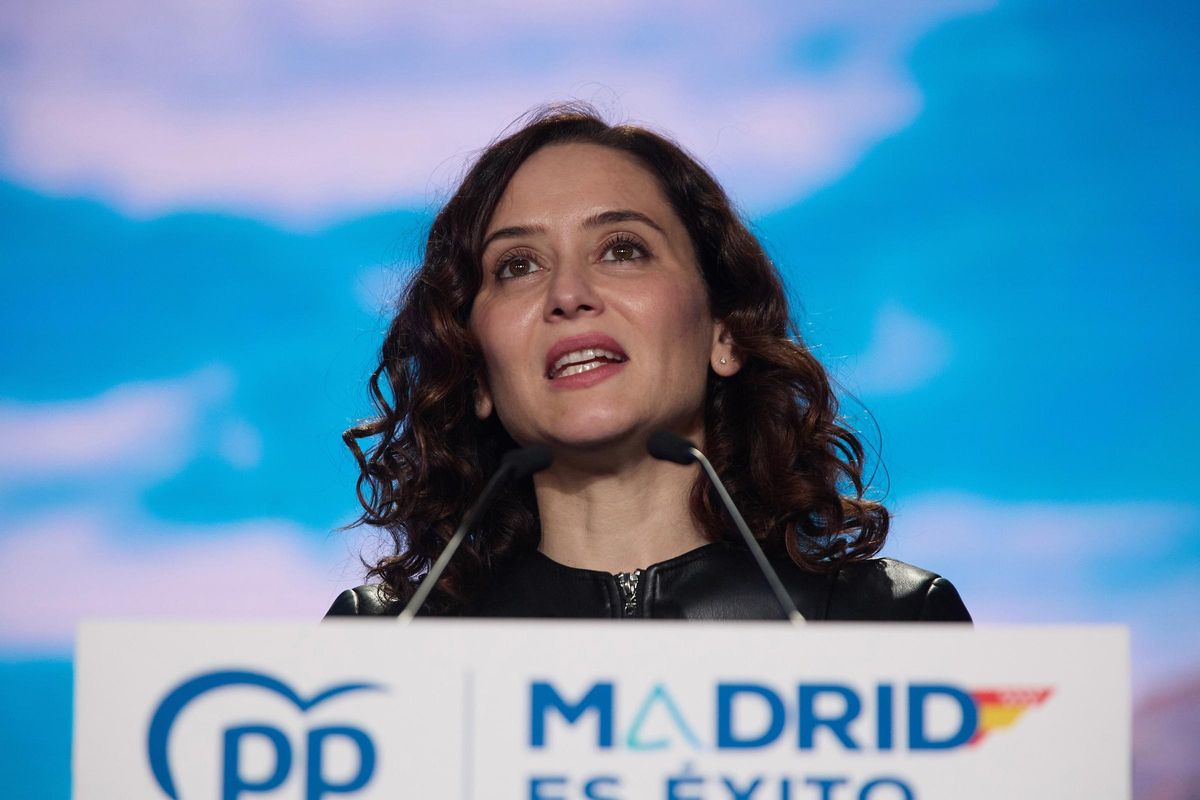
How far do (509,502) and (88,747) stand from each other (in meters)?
1.02

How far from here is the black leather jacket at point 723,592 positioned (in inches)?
69.1

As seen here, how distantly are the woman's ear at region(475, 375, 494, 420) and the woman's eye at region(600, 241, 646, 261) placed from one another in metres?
0.29

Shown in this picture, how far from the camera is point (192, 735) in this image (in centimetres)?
102

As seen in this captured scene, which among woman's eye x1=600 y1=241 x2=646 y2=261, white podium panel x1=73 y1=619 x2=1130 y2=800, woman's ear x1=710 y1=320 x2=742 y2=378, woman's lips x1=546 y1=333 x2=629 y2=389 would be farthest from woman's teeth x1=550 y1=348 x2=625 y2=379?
white podium panel x1=73 y1=619 x2=1130 y2=800

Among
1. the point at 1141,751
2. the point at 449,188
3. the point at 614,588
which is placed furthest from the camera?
the point at 1141,751

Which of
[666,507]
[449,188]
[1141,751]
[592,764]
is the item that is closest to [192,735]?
[592,764]

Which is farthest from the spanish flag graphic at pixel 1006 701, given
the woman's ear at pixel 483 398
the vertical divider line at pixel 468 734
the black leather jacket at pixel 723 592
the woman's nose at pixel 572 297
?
the woman's ear at pixel 483 398

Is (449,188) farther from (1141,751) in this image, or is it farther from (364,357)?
(1141,751)

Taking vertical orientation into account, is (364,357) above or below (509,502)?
above

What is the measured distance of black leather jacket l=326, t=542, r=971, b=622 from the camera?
1.75 meters

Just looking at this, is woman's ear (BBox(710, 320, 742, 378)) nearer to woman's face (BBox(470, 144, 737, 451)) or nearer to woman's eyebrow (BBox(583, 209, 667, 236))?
woman's face (BBox(470, 144, 737, 451))

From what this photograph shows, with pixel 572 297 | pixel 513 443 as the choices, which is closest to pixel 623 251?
pixel 572 297

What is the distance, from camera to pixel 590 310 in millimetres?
1733

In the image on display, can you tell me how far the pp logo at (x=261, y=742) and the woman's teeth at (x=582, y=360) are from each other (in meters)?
0.79
